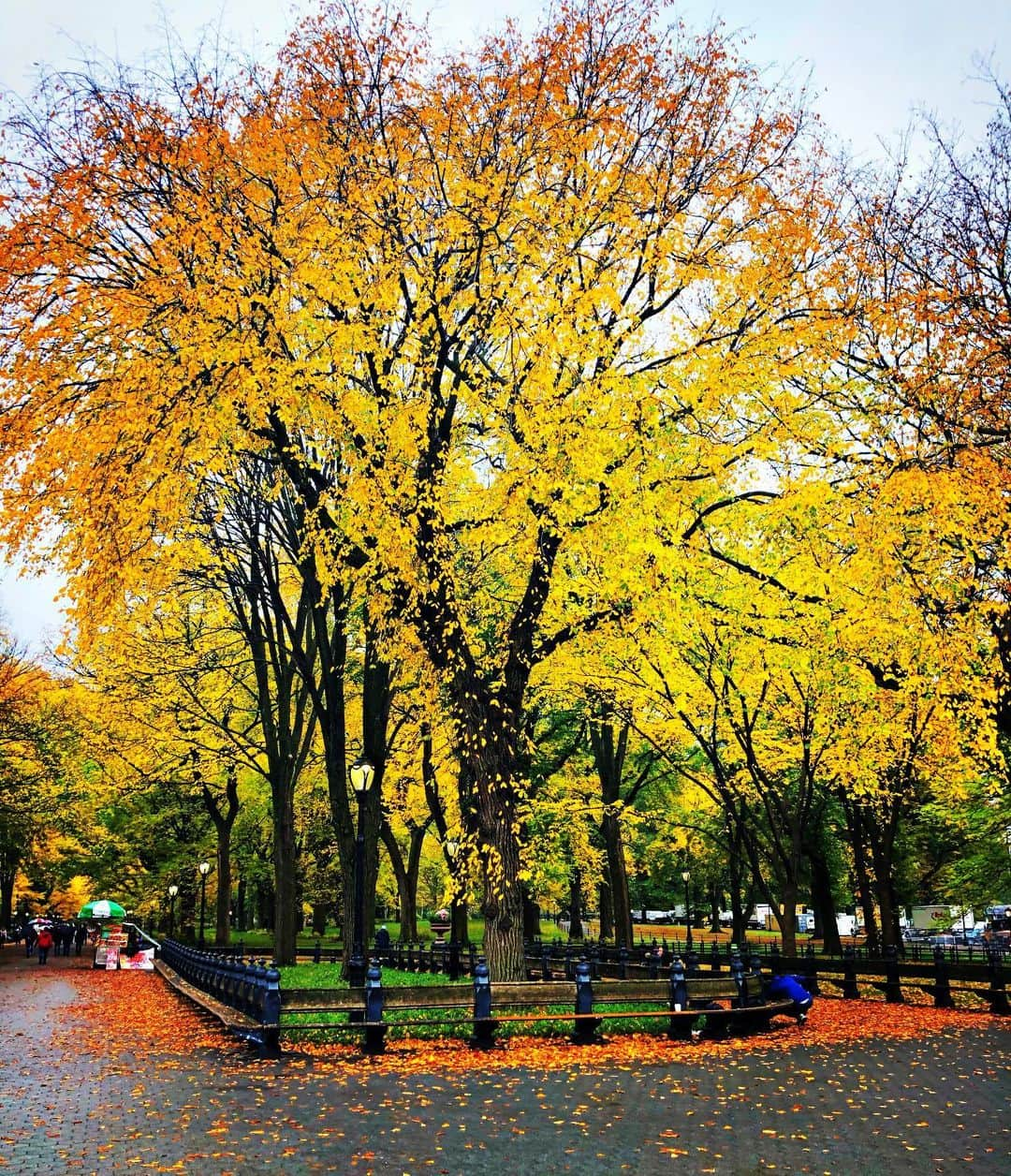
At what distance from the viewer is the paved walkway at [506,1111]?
24.5ft

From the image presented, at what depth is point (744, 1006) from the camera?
1609 centimetres

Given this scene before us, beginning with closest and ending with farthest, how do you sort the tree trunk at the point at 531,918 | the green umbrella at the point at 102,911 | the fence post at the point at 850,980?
the fence post at the point at 850,980
the tree trunk at the point at 531,918
the green umbrella at the point at 102,911

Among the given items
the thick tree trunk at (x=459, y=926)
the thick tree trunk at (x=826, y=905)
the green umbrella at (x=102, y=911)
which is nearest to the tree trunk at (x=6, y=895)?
the green umbrella at (x=102, y=911)

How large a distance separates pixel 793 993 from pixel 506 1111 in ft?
28.6

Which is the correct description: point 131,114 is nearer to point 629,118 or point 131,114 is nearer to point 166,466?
point 166,466

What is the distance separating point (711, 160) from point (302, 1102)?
13.7m

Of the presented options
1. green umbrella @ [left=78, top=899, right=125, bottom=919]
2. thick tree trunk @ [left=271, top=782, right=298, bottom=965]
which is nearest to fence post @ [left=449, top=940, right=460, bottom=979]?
thick tree trunk @ [left=271, top=782, right=298, bottom=965]

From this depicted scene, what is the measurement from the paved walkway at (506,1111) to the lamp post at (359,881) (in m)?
3.18

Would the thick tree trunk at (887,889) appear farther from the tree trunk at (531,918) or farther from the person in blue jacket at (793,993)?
the tree trunk at (531,918)

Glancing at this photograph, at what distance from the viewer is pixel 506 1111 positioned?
923cm

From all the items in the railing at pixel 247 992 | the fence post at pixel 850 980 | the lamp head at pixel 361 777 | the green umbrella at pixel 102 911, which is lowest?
the fence post at pixel 850 980

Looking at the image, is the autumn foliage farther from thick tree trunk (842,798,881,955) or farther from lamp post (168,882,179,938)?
lamp post (168,882,179,938)

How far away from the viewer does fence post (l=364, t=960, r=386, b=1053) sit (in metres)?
12.7

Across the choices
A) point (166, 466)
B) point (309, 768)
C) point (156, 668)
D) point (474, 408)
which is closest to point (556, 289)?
point (474, 408)
